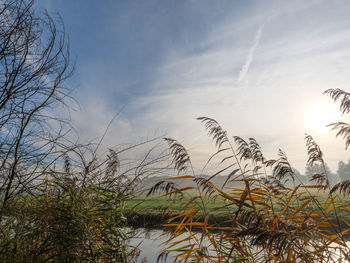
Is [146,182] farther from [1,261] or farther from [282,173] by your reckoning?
[282,173]

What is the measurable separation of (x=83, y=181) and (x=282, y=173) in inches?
113

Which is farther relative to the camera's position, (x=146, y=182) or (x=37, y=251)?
(x=146, y=182)

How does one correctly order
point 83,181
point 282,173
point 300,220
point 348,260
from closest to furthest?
point 348,260, point 300,220, point 83,181, point 282,173

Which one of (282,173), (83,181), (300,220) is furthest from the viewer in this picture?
(282,173)

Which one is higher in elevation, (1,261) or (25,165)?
(25,165)

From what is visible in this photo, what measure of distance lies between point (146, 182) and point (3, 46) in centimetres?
316

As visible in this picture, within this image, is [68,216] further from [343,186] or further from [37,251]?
[343,186]

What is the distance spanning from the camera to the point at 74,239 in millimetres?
2309

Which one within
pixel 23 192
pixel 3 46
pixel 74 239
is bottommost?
pixel 74 239

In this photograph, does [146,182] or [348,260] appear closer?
[348,260]

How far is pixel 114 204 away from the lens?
2730 mm

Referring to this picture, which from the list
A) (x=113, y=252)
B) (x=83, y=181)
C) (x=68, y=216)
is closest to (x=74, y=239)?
(x=68, y=216)

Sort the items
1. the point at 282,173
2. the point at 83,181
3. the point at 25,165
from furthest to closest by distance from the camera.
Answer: the point at 282,173 → the point at 25,165 → the point at 83,181

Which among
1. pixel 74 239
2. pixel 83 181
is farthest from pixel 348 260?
pixel 83 181
